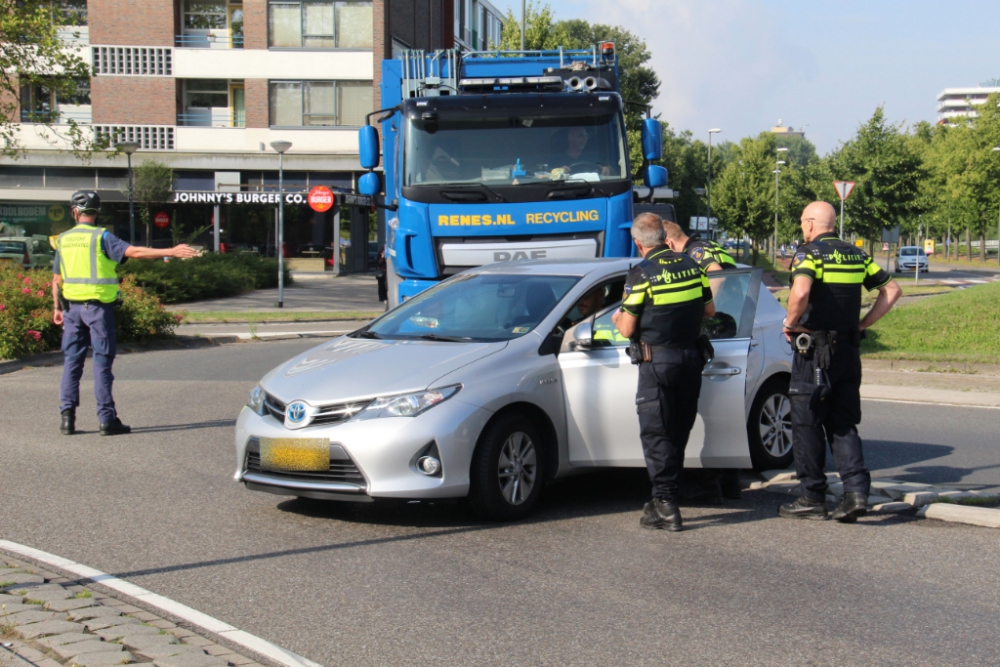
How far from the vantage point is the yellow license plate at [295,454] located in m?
6.08

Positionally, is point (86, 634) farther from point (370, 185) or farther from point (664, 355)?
point (370, 185)

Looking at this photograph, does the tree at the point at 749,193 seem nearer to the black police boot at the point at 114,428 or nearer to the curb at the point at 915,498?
A: the black police boot at the point at 114,428

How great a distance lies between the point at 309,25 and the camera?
4406 centimetres

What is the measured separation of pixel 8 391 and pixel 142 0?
35.7 metres

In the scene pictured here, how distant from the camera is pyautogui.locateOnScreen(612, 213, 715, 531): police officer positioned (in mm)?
6301

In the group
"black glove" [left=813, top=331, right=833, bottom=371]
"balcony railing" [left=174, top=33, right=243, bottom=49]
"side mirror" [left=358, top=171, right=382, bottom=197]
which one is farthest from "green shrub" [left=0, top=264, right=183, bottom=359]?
"balcony railing" [left=174, top=33, right=243, bottom=49]

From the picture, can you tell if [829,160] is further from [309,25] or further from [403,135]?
[403,135]

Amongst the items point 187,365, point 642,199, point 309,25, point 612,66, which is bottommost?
point 187,365

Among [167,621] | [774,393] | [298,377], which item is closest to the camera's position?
[167,621]

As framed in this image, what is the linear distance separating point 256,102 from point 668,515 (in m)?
40.5

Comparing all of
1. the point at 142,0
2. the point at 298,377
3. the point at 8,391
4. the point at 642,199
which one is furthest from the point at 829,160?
the point at 298,377

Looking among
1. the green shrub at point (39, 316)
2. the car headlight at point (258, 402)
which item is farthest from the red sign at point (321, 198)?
the car headlight at point (258, 402)

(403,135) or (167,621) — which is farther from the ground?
(403,135)

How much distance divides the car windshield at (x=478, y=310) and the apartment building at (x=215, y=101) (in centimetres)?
3632
